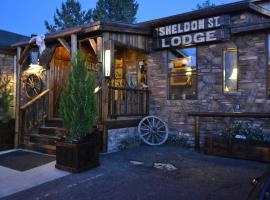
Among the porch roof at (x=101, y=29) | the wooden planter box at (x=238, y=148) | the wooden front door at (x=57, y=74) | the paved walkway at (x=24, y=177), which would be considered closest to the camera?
the paved walkway at (x=24, y=177)

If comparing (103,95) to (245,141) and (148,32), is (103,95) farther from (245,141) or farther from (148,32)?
(245,141)

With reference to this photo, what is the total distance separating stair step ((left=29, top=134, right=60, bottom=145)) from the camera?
731cm

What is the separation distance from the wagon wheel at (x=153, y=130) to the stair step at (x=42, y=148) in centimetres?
254

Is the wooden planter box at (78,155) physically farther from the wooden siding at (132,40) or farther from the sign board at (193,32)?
the sign board at (193,32)

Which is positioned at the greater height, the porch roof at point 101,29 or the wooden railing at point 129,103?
the porch roof at point 101,29

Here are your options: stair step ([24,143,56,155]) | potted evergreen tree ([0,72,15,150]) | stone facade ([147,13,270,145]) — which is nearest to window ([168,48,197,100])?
stone facade ([147,13,270,145])

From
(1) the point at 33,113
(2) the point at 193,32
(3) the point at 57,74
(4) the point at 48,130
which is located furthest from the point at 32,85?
(2) the point at 193,32

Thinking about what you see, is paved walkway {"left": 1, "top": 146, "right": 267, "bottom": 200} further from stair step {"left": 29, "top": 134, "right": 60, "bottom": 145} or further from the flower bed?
stair step {"left": 29, "top": 134, "right": 60, "bottom": 145}

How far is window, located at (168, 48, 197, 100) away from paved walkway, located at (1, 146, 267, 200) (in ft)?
8.17

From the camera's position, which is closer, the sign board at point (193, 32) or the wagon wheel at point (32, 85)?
the sign board at point (193, 32)

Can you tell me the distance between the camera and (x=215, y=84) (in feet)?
25.3

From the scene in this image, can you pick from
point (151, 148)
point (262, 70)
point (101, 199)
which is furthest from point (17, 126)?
point (262, 70)

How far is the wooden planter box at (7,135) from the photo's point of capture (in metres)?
7.87

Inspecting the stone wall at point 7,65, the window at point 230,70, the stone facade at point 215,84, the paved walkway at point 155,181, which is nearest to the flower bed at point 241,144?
the paved walkway at point 155,181
